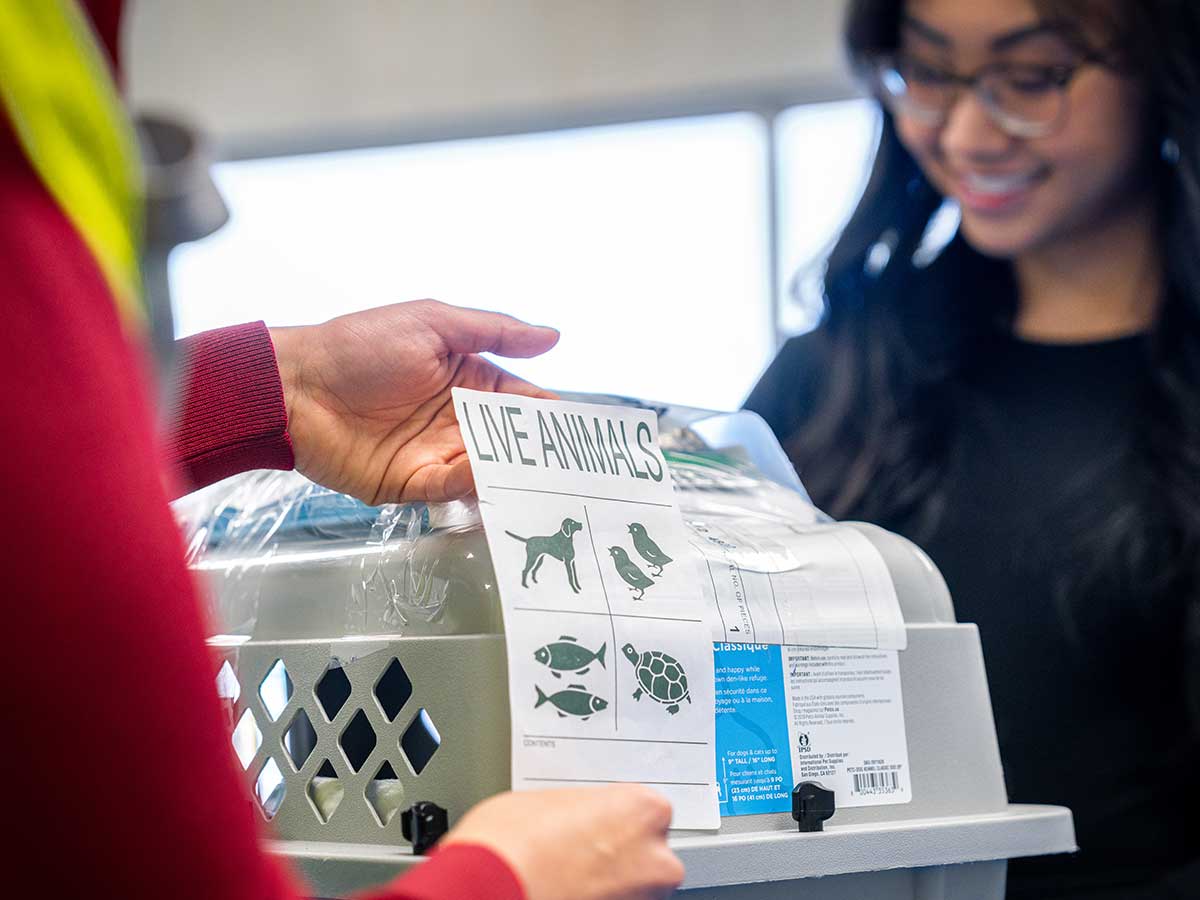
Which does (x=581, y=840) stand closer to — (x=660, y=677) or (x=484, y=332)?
(x=660, y=677)

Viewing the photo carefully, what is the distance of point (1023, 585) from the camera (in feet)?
4.39

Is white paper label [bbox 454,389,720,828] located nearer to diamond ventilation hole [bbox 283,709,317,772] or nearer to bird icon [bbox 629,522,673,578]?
bird icon [bbox 629,522,673,578]

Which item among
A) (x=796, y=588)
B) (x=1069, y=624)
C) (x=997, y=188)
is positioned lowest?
(x=1069, y=624)

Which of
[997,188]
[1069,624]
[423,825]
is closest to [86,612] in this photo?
[423,825]

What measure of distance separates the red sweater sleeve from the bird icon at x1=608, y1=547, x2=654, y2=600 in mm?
333

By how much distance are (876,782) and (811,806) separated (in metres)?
0.06

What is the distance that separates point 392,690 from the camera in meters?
0.70

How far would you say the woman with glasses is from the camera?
1.25 meters

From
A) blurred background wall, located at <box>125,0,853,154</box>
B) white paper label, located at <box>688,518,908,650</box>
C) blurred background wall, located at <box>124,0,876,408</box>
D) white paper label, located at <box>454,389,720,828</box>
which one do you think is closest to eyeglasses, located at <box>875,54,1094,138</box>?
white paper label, located at <box>688,518,908,650</box>

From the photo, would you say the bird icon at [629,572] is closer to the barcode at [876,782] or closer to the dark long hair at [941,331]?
the barcode at [876,782]

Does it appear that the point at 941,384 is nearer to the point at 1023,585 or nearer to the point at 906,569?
the point at 1023,585

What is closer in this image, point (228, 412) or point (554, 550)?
point (554, 550)

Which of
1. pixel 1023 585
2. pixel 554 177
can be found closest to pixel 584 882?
pixel 1023 585

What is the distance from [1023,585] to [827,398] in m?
0.39
